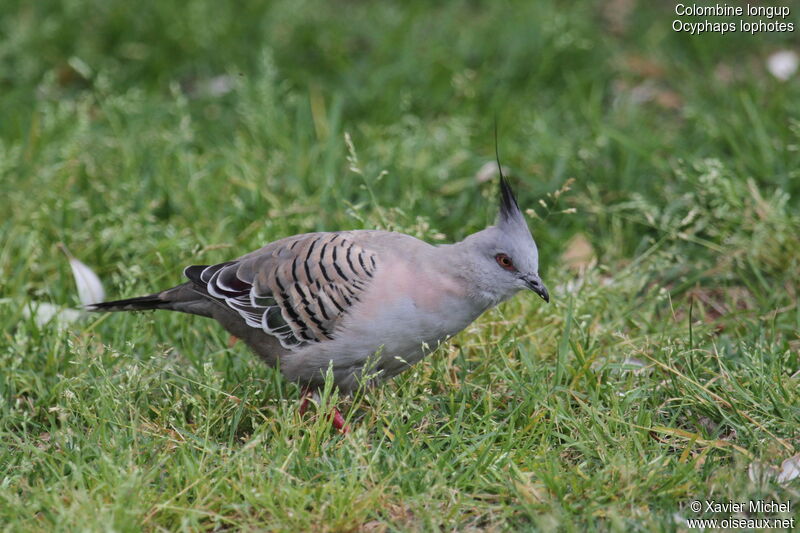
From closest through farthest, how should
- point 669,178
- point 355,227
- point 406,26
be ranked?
1. point 355,227
2. point 669,178
3. point 406,26

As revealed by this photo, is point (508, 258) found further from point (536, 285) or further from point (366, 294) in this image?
point (366, 294)

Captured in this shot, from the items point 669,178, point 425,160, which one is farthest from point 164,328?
point 669,178

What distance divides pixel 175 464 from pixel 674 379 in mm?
1842

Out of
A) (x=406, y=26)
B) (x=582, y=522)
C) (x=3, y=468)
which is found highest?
(x=406, y=26)

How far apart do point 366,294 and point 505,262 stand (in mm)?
530

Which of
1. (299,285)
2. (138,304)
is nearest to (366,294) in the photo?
(299,285)

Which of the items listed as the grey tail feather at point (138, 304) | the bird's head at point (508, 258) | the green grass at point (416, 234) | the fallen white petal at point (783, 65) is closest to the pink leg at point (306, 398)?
the green grass at point (416, 234)

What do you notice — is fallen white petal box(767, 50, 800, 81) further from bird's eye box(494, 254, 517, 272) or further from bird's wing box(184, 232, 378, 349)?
bird's wing box(184, 232, 378, 349)

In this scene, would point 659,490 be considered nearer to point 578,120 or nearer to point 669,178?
point 669,178

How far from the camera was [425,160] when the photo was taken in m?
5.42

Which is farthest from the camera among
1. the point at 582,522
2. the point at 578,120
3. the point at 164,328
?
the point at 578,120

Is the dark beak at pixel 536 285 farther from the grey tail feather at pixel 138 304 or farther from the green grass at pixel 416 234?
the grey tail feather at pixel 138 304

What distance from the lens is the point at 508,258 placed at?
368cm

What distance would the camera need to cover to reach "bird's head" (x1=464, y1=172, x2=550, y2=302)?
3.67 metres
